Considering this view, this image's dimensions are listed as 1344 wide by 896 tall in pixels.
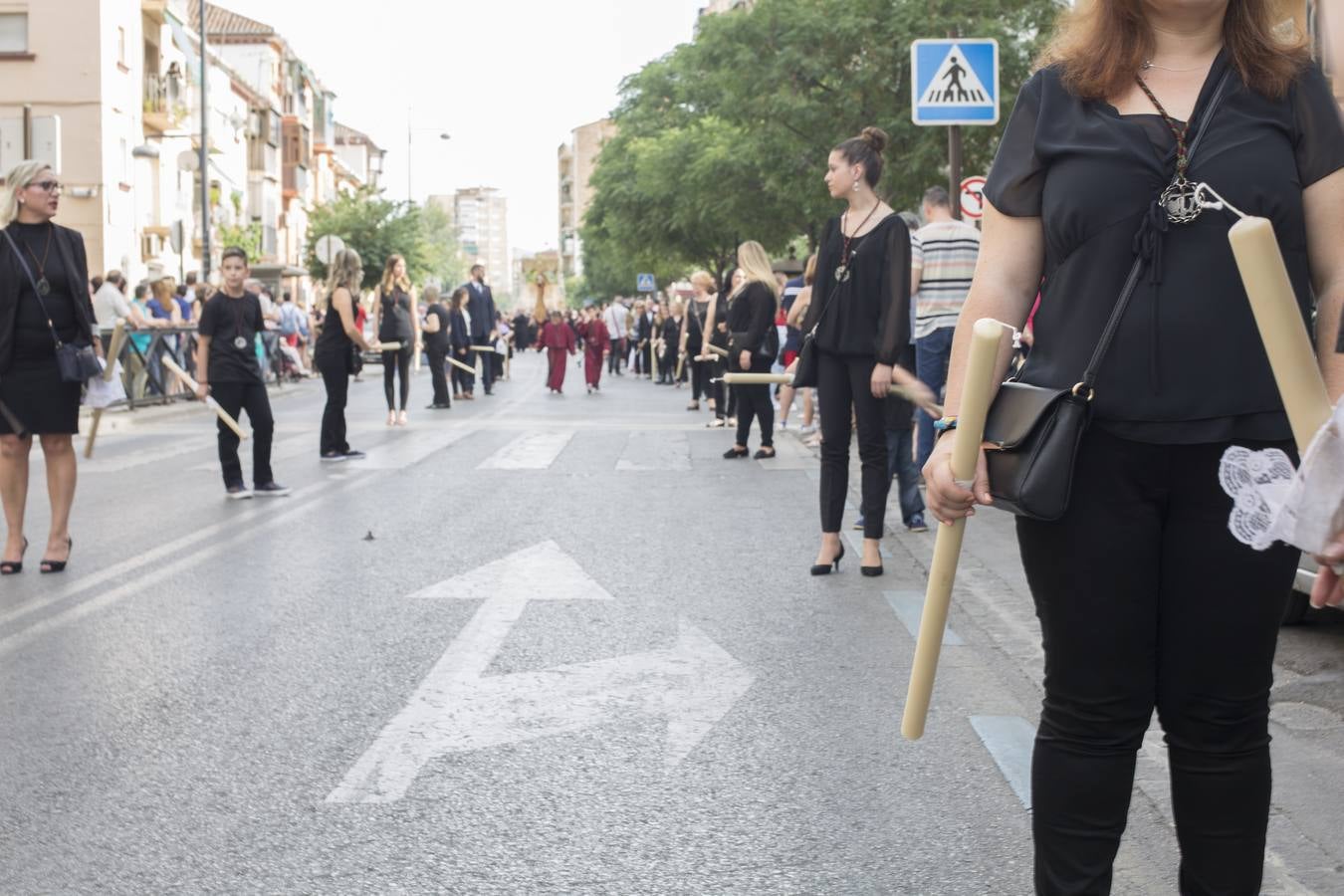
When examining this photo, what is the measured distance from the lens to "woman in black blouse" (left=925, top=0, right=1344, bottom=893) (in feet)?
9.13

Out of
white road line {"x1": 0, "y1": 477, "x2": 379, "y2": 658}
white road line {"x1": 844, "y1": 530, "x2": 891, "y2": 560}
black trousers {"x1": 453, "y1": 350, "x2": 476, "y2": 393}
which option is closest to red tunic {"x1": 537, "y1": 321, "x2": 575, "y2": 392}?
black trousers {"x1": 453, "y1": 350, "x2": 476, "y2": 393}

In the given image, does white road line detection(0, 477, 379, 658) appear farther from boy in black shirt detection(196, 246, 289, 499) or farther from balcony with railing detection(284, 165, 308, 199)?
balcony with railing detection(284, 165, 308, 199)

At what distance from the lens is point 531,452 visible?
1680 centimetres

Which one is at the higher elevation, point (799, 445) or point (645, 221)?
point (645, 221)

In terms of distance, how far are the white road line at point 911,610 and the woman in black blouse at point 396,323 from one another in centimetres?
1287

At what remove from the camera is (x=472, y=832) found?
14.1 feet

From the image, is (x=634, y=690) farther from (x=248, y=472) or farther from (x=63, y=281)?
(x=248, y=472)

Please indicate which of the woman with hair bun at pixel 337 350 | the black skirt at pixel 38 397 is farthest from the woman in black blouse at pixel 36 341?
the woman with hair bun at pixel 337 350

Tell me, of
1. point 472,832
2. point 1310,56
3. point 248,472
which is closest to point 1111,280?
point 1310,56

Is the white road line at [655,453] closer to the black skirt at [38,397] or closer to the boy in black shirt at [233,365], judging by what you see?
the boy in black shirt at [233,365]

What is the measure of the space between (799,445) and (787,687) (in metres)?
11.7

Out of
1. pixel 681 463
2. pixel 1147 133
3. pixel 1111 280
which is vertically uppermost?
pixel 1147 133

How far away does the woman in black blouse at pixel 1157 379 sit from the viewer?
9.13 ft

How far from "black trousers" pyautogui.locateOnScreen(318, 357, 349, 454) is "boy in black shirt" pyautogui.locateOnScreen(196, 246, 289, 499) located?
3.04 m
